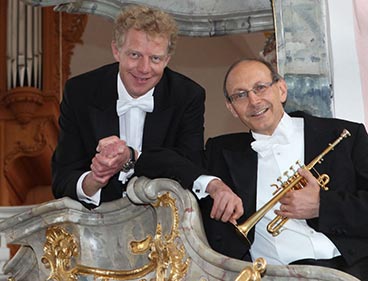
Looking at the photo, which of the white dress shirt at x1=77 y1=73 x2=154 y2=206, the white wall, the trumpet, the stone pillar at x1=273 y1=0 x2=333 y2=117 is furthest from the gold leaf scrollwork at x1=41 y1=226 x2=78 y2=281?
the white wall

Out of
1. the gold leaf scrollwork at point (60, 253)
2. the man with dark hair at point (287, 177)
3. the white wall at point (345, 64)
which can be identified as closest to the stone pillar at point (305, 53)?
the white wall at point (345, 64)

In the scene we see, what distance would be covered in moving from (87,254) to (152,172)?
0.42 m

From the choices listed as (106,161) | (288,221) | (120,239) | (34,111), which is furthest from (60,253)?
(34,111)

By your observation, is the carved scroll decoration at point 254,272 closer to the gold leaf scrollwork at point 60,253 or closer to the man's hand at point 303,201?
the man's hand at point 303,201

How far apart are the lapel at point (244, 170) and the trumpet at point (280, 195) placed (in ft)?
0.40

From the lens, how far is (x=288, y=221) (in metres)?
3.91

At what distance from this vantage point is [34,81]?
31.8ft

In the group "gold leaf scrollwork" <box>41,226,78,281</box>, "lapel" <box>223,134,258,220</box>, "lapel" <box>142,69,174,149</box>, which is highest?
"lapel" <box>142,69,174,149</box>

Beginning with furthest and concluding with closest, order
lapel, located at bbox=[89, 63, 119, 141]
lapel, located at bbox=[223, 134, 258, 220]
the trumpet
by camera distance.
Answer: lapel, located at bbox=[89, 63, 119, 141], lapel, located at bbox=[223, 134, 258, 220], the trumpet

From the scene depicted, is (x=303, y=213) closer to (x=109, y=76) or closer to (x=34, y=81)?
(x=109, y=76)

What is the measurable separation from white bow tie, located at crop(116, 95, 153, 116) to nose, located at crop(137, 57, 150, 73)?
0.14 m

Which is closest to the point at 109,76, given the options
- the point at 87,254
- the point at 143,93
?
the point at 143,93

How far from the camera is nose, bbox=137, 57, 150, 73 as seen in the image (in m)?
4.27

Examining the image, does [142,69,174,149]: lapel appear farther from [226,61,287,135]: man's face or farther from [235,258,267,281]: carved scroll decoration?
[235,258,267,281]: carved scroll decoration
